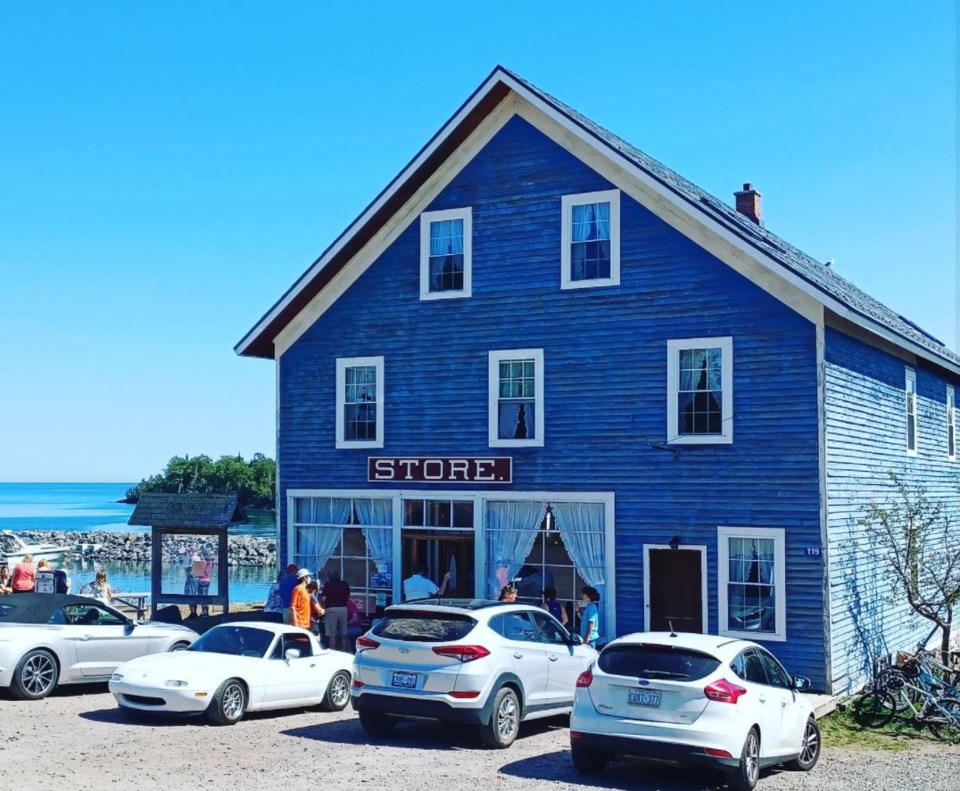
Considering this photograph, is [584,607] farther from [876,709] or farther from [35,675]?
[35,675]

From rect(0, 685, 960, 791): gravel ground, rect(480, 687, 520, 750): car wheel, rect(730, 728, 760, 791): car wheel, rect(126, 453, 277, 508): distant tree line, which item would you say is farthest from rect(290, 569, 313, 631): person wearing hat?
rect(126, 453, 277, 508): distant tree line

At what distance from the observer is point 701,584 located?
66.6 ft

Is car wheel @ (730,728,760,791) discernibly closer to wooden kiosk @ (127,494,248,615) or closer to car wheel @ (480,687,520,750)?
car wheel @ (480,687,520,750)

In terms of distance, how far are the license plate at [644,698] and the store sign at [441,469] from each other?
32.0ft

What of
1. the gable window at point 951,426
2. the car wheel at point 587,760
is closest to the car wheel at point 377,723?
the car wheel at point 587,760

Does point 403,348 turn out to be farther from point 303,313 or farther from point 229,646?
point 229,646

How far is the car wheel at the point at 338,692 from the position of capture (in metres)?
17.1

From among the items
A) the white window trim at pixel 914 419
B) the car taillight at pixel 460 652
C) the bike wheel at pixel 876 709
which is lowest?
the bike wheel at pixel 876 709

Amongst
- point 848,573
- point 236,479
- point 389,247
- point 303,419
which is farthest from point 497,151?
point 236,479

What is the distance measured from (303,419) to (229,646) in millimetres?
8926

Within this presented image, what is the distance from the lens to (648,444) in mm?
20875

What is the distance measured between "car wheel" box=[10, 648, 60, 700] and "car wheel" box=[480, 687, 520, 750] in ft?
22.3

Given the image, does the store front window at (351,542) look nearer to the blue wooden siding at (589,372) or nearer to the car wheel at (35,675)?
the blue wooden siding at (589,372)

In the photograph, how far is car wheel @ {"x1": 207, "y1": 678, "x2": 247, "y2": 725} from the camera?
49.9 feet
